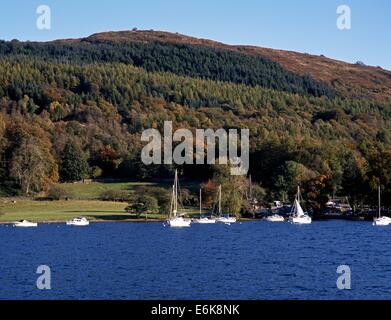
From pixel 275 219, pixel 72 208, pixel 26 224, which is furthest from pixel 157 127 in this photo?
pixel 26 224

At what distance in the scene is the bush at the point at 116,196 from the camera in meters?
117

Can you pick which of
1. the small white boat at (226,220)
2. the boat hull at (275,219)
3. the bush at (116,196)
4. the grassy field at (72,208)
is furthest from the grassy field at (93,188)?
the boat hull at (275,219)

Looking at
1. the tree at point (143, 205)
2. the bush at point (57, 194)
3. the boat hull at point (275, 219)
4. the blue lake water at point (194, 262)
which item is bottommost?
the boat hull at point (275, 219)

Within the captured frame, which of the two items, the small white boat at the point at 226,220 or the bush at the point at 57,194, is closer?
the small white boat at the point at 226,220

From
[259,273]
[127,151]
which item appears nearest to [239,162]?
[127,151]

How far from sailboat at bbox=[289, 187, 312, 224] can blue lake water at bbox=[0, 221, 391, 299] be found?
1032 cm

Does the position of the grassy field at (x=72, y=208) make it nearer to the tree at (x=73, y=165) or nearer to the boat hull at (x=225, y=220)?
the tree at (x=73, y=165)

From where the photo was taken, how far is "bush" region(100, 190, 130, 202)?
383ft

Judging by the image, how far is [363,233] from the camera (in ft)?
276

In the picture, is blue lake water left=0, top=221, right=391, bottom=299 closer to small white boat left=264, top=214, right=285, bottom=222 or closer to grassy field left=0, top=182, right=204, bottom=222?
grassy field left=0, top=182, right=204, bottom=222

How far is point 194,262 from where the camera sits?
5553 centimetres

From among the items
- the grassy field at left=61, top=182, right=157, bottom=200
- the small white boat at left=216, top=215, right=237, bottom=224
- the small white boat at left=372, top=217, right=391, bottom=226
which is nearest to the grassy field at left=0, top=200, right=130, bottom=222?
the grassy field at left=61, top=182, right=157, bottom=200

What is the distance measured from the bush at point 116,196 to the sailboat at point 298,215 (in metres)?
25.3
